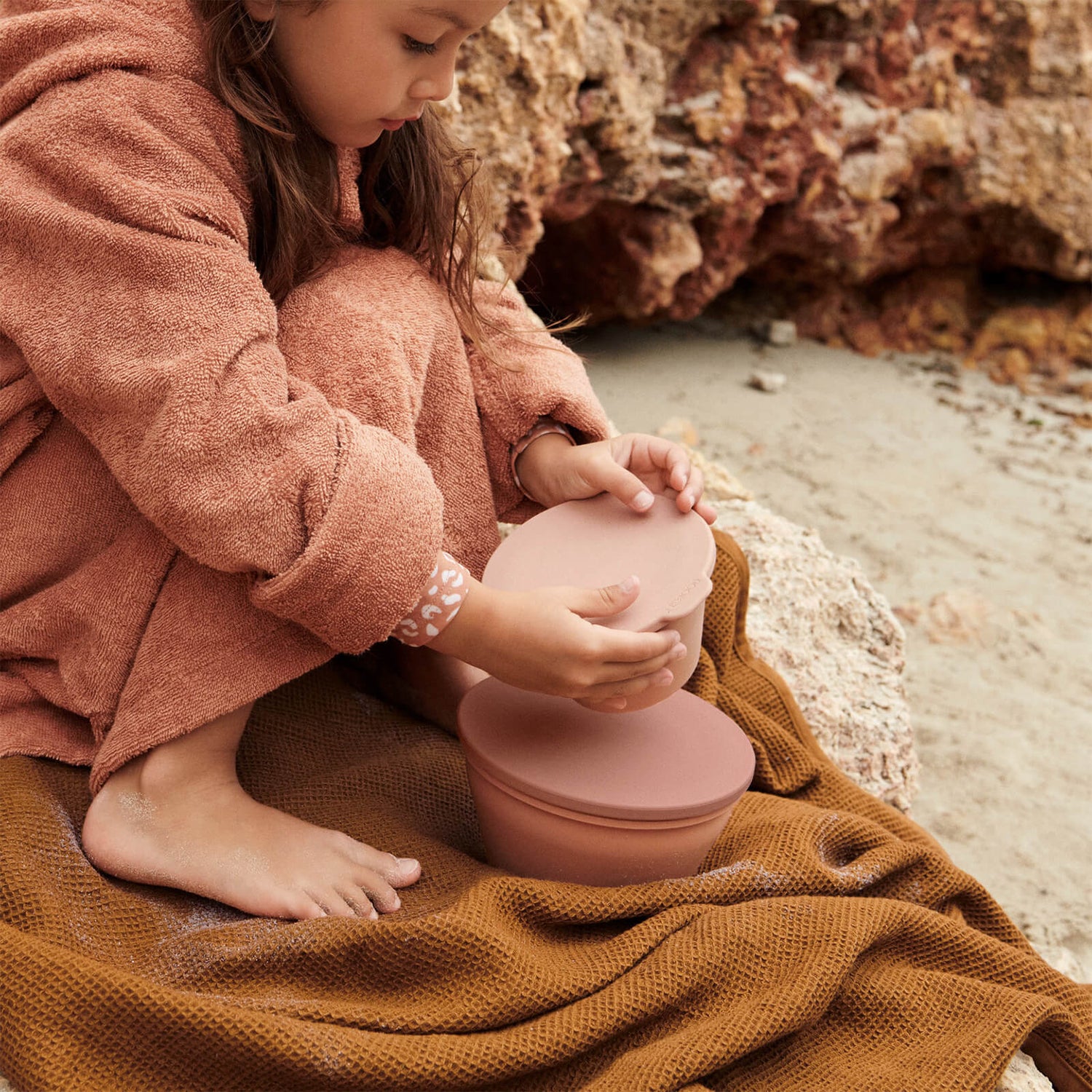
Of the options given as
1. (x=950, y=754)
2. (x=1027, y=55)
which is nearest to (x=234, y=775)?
(x=950, y=754)

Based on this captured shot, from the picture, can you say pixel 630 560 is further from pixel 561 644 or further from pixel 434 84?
pixel 434 84

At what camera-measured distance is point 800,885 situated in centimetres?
124

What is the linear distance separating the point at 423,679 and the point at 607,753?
0.37 metres

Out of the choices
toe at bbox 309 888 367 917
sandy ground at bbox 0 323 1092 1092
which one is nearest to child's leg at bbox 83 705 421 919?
toe at bbox 309 888 367 917

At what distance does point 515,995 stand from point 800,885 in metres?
0.35

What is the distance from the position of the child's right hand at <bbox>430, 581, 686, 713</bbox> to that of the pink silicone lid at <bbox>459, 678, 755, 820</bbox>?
2.0 inches

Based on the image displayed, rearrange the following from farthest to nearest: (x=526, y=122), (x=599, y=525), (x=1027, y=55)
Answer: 1. (x=1027, y=55)
2. (x=526, y=122)
3. (x=599, y=525)

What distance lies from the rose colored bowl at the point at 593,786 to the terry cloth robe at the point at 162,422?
18 centimetres

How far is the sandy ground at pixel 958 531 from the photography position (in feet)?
6.48

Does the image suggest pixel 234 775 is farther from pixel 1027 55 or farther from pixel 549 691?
pixel 1027 55

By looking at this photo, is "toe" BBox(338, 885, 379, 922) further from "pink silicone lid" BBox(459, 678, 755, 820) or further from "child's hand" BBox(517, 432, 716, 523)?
"child's hand" BBox(517, 432, 716, 523)

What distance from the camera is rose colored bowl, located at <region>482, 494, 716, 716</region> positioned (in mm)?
1159

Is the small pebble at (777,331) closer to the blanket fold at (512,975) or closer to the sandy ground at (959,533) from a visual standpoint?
the sandy ground at (959,533)

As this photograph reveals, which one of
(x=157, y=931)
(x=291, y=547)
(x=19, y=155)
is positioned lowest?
(x=157, y=931)
